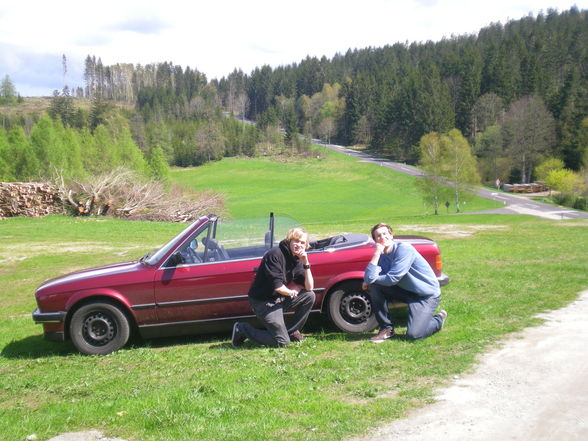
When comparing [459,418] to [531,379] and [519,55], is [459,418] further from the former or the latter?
[519,55]

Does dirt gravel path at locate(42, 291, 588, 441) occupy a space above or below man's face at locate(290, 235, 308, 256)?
below

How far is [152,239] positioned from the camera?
22688 mm

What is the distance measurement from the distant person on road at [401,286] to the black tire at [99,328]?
10.7 feet

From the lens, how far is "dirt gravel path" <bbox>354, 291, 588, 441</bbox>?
3664 millimetres

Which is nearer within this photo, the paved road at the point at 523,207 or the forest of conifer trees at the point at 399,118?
the paved road at the point at 523,207

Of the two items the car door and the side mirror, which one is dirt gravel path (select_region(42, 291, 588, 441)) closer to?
the car door

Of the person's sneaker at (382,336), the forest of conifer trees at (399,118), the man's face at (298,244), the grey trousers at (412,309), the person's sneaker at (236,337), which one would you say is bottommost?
the person's sneaker at (236,337)

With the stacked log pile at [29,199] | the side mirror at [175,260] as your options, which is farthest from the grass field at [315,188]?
the side mirror at [175,260]

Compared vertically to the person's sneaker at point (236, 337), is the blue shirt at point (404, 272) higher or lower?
higher

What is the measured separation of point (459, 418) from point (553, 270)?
294 inches

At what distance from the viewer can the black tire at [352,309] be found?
6.70m

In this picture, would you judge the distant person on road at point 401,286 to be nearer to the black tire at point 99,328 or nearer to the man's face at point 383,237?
A: the man's face at point 383,237

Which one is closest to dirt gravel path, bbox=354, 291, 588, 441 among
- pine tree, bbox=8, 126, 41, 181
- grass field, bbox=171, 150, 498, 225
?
grass field, bbox=171, 150, 498, 225

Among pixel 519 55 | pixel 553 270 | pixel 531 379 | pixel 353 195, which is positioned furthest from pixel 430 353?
pixel 519 55
